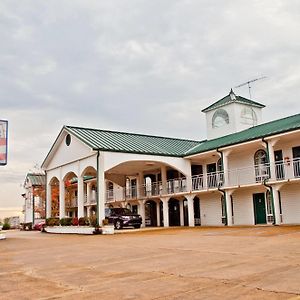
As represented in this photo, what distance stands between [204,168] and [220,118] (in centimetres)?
420

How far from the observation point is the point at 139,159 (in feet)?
83.0

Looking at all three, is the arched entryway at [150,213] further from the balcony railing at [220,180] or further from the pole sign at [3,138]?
the pole sign at [3,138]

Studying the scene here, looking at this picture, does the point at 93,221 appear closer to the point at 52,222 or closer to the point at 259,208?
the point at 52,222

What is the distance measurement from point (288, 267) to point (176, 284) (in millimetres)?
2432

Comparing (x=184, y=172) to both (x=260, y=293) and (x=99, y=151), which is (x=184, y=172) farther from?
(x=260, y=293)

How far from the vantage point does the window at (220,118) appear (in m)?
30.3

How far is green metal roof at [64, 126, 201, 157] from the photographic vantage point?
24734 millimetres

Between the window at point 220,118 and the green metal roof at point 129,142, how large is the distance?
238 centimetres

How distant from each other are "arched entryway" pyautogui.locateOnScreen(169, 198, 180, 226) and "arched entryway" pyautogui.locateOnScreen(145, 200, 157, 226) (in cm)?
186

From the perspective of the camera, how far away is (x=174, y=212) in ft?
102

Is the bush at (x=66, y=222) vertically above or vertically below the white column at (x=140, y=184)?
below

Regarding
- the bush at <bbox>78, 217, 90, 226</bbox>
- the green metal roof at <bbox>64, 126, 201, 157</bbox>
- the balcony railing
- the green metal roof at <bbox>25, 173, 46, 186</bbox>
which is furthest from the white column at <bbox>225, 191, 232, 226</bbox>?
the green metal roof at <bbox>25, 173, 46, 186</bbox>

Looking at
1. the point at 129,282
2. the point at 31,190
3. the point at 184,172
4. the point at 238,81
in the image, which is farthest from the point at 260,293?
the point at 31,190

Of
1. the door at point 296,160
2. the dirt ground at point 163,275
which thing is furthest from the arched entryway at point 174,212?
the dirt ground at point 163,275
